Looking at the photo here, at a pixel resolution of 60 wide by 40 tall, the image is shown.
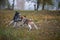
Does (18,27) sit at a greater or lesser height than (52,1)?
lesser

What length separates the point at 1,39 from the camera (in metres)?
1.97

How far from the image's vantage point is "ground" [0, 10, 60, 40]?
195 centimetres

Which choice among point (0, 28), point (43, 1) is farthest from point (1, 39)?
point (43, 1)

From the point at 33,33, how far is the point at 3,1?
0.67m

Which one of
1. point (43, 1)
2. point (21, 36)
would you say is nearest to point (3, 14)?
point (21, 36)

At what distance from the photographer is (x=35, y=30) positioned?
77.1 inches

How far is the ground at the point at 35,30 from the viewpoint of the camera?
6.39ft

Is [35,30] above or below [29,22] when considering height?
below

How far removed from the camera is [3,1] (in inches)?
79.1

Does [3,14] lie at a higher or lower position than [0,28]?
higher

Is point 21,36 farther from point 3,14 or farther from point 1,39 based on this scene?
point 3,14

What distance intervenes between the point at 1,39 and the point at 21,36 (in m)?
0.31

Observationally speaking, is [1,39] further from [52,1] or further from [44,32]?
[52,1]

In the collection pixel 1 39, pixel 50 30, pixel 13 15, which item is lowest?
pixel 1 39
